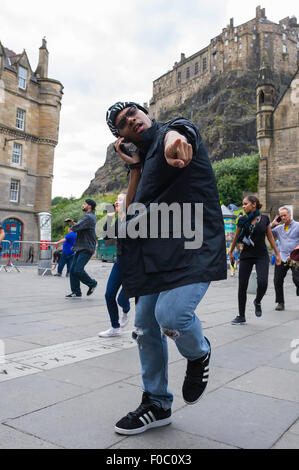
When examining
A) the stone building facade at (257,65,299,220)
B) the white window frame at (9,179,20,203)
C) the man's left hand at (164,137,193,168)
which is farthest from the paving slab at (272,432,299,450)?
the white window frame at (9,179,20,203)

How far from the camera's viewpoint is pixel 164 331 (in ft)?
7.80

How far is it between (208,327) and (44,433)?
4035mm

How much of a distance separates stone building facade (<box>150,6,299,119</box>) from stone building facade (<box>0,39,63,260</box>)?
60.4m

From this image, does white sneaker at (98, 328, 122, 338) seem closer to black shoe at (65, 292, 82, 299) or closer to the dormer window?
black shoe at (65, 292, 82, 299)

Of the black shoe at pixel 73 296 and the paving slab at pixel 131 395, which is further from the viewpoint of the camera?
the black shoe at pixel 73 296

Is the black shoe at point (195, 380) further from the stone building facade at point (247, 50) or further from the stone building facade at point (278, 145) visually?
the stone building facade at point (247, 50)

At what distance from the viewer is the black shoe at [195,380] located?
2.45 m

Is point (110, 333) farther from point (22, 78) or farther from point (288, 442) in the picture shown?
point (22, 78)

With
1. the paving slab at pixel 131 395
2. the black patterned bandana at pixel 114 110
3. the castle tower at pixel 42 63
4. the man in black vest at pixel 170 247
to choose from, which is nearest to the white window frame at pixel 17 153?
the castle tower at pixel 42 63

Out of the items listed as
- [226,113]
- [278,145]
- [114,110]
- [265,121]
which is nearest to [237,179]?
[278,145]

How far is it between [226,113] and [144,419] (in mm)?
80509

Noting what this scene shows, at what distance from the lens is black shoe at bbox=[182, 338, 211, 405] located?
2451 millimetres

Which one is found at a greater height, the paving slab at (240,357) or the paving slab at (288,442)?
the paving slab at (288,442)

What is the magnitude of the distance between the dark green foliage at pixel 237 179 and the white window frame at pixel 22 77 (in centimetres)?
2382
